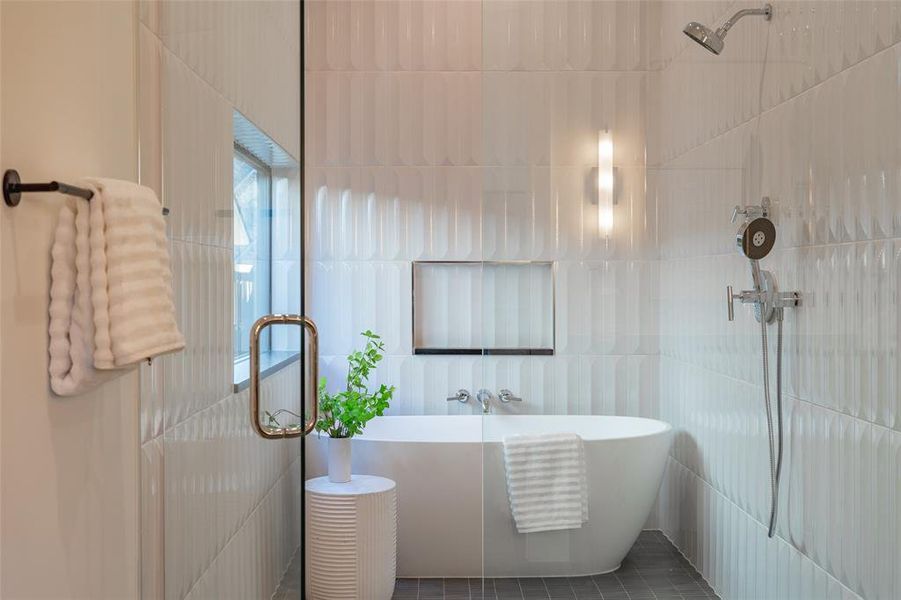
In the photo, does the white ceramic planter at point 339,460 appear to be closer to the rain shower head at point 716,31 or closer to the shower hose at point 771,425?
the shower hose at point 771,425

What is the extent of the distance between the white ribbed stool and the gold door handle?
5.33 ft

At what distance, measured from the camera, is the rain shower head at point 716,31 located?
2105 mm

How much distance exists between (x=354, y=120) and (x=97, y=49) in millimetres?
2873

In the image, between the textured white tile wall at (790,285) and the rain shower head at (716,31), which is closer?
the textured white tile wall at (790,285)

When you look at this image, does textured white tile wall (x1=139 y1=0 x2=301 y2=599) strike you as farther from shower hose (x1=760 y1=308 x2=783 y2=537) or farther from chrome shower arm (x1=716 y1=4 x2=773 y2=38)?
shower hose (x1=760 y1=308 x2=783 y2=537)

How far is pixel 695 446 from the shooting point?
7.33 feet

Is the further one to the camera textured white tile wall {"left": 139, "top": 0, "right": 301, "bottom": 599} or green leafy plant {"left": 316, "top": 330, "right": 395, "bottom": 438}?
green leafy plant {"left": 316, "top": 330, "right": 395, "bottom": 438}

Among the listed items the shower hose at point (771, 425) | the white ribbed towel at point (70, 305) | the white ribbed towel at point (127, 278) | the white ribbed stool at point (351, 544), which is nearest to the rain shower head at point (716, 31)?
the shower hose at point (771, 425)

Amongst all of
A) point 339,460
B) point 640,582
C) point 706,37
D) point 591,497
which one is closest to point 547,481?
point 591,497

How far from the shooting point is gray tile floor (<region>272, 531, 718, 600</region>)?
7.36 feet

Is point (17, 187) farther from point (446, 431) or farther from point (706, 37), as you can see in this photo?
point (446, 431)

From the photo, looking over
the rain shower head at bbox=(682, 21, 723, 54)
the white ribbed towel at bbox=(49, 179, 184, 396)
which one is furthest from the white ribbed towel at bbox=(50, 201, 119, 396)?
the rain shower head at bbox=(682, 21, 723, 54)

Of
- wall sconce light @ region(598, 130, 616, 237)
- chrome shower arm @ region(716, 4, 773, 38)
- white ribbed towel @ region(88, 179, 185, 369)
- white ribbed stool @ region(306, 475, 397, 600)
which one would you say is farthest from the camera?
white ribbed stool @ region(306, 475, 397, 600)

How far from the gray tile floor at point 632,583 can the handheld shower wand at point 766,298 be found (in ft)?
0.96
